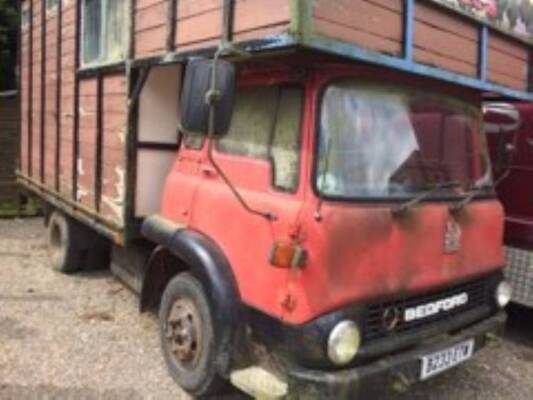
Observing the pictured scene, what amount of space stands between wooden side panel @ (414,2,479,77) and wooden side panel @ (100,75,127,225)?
225 cm

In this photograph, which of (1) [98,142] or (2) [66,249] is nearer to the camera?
(1) [98,142]

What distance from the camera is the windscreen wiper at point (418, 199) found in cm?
384

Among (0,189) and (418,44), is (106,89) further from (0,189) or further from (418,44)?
(0,189)

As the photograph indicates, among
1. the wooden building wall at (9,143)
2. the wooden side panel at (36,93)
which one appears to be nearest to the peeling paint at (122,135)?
the wooden side panel at (36,93)

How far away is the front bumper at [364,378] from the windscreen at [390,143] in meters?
0.86

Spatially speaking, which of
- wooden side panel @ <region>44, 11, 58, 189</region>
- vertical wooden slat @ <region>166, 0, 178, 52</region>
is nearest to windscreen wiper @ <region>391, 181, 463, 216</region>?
vertical wooden slat @ <region>166, 0, 178, 52</region>

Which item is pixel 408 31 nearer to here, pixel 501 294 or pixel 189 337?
pixel 501 294

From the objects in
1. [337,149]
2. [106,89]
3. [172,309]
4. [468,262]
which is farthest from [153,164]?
[468,262]

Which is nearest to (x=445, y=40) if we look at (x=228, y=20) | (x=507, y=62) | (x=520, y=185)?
(x=507, y=62)

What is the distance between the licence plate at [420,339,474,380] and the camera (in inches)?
154

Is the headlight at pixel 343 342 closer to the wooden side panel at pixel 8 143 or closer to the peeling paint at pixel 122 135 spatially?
the peeling paint at pixel 122 135

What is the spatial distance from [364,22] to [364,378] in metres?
1.77

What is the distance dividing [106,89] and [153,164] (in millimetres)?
808

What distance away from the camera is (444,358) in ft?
13.3
